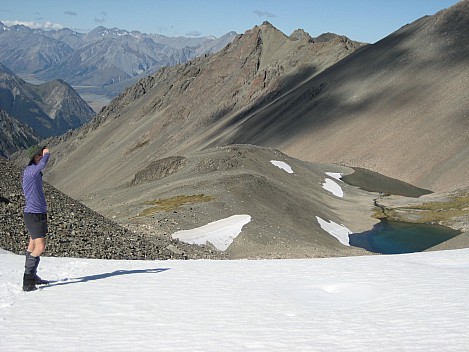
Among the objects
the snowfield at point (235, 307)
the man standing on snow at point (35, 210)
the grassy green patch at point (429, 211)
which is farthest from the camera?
the grassy green patch at point (429, 211)

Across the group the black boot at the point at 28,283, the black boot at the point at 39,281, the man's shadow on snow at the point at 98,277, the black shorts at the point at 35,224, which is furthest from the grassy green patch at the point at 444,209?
the black boot at the point at 28,283

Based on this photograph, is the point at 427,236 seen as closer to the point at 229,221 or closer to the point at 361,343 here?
the point at 229,221

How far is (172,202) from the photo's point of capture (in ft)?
182

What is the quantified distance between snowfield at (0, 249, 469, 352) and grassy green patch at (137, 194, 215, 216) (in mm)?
33830

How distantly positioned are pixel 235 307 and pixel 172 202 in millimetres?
43745

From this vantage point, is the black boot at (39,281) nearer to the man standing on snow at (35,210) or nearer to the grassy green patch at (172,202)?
the man standing on snow at (35,210)

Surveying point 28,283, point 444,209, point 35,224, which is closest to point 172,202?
point 444,209

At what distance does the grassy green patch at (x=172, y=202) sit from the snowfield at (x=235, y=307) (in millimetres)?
33830

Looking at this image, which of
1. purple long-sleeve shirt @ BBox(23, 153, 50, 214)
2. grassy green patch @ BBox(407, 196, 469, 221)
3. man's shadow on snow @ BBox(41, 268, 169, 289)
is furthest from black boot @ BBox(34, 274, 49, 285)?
grassy green patch @ BBox(407, 196, 469, 221)

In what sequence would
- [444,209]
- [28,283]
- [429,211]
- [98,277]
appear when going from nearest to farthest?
[28,283], [98,277], [429,211], [444,209]

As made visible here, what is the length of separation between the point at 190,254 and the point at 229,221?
45.7 ft

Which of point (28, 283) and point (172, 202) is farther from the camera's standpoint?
point (172, 202)

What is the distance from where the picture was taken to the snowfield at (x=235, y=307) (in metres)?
9.70

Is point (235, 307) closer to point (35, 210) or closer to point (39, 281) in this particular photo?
point (39, 281)
